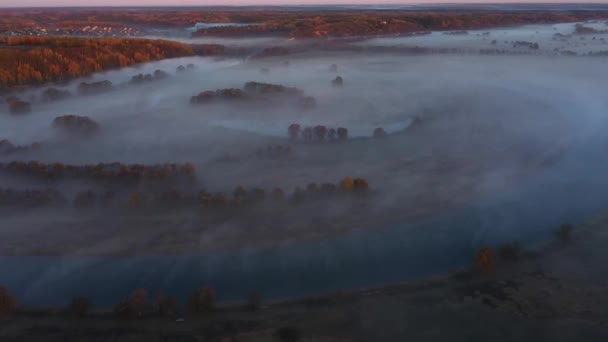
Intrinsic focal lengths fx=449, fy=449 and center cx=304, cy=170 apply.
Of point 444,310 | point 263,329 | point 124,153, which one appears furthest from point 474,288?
point 124,153

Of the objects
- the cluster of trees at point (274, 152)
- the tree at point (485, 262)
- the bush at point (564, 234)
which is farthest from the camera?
the cluster of trees at point (274, 152)

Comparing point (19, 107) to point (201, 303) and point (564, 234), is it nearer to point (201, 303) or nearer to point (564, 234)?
point (201, 303)

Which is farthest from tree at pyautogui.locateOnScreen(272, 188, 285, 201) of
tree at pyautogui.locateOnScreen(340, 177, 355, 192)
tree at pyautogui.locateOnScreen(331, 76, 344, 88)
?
tree at pyautogui.locateOnScreen(331, 76, 344, 88)

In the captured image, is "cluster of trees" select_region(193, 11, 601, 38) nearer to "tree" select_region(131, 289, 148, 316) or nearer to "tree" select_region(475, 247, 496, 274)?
"tree" select_region(475, 247, 496, 274)

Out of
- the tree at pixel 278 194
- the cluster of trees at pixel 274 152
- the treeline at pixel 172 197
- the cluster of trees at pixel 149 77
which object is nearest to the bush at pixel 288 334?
the treeline at pixel 172 197

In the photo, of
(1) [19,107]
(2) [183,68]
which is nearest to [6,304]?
(1) [19,107]

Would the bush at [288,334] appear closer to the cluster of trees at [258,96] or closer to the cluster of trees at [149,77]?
the cluster of trees at [258,96]
